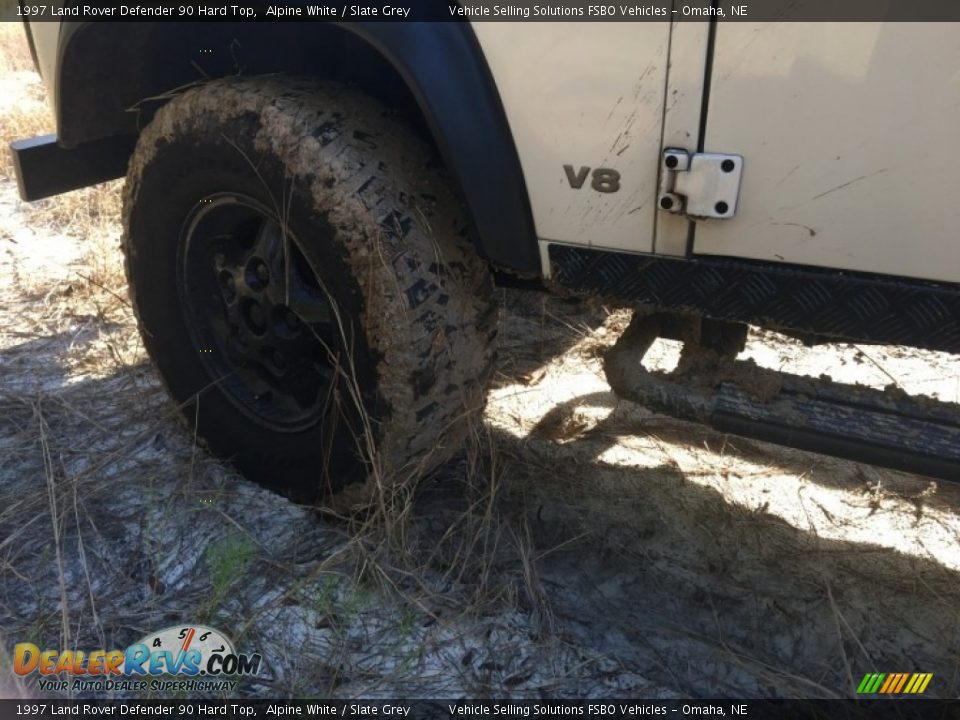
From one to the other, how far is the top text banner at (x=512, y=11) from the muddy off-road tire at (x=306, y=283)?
196 millimetres

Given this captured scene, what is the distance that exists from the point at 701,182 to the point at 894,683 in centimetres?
125

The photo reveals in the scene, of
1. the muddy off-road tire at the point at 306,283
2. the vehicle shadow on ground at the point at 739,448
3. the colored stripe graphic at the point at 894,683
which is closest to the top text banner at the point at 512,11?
the muddy off-road tire at the point at 306,283

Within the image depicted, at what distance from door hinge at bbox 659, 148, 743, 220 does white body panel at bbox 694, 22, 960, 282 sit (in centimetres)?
2

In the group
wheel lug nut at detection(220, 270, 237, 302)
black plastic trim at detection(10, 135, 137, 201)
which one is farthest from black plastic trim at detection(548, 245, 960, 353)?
black plastic trim at detection(10, 135, 137, 201)

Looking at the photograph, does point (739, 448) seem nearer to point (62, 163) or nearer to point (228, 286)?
point (228, 286)

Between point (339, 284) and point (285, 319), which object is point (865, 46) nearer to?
point (339, 284)

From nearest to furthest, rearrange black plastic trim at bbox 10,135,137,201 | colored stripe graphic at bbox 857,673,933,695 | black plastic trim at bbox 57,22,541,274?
black plastic trim at bbox 57,22,541,274 < colored stripe graphic at bbox 857,673,933,695 < black plastic trim at bbox 10,135,137,201

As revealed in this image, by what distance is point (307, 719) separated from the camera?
1.82 meters

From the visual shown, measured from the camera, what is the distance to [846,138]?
156 centimetres

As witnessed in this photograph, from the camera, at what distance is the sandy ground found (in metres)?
1.99

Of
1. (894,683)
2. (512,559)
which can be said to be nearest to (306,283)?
(512,559)

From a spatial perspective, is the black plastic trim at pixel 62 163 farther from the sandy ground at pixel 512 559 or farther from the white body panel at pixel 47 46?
the sandy ground at pixel 512 559

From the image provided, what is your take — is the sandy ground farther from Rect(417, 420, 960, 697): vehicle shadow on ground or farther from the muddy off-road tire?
the muddy off-road tire

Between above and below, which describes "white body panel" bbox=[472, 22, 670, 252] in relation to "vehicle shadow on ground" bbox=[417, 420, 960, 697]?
above
